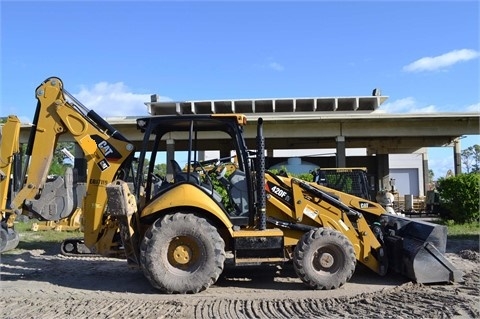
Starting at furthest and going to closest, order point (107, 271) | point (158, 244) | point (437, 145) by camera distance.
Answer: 1. point (437, 145)
2. point (107, 271)
3. point (158, 244)

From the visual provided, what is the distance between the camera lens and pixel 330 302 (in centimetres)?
657

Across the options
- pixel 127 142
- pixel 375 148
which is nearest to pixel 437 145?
pixel 375 148

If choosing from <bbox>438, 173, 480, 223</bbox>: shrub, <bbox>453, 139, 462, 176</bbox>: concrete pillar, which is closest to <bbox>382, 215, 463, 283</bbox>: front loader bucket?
<bbox>438, 173, 480, 223</bbox>: shrub

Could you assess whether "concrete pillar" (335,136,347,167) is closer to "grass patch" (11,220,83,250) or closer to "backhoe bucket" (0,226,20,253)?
"grass patch" (11,220,83,250)

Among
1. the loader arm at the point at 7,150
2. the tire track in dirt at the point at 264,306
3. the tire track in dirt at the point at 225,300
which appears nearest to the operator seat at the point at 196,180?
the tire track in dirt at the point at 225,300

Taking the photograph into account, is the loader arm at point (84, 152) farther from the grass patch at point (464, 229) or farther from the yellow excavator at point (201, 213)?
the grass patch at point (464, 229)

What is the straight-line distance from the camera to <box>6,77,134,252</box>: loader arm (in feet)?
25.3

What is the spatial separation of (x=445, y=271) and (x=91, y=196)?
5734mm

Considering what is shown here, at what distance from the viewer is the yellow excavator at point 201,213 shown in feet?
23.3

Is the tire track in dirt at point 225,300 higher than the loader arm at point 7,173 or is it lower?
lower

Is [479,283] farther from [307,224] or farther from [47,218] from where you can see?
[47,218]

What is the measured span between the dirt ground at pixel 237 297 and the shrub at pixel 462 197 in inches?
359

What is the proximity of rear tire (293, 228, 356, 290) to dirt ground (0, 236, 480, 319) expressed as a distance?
0.20m

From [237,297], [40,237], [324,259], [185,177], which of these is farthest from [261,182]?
[40,237]
